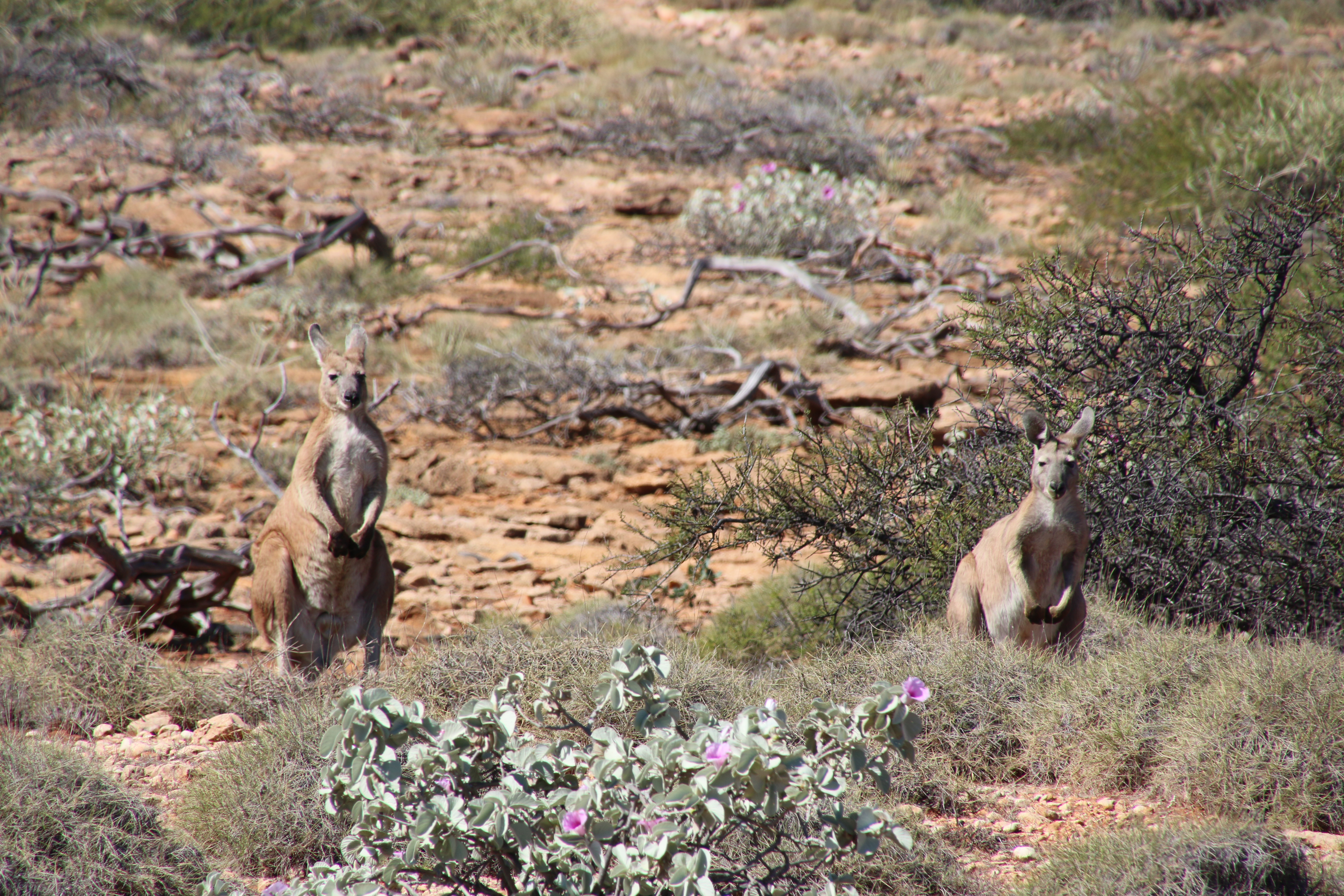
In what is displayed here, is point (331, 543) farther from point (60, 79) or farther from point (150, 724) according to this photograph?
point (60, 79)

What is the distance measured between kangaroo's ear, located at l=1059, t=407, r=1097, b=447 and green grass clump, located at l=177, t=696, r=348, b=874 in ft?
10.7

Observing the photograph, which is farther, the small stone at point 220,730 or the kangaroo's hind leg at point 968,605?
the kangaroo's hind leg at point 968,605

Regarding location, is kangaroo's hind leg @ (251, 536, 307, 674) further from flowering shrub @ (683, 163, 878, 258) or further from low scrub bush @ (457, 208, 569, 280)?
flowering shrub @ (683, 163, 878, 258)

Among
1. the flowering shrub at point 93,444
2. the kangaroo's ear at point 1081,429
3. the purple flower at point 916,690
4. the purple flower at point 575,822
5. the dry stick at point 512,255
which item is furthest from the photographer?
the dry stick at point 512,255

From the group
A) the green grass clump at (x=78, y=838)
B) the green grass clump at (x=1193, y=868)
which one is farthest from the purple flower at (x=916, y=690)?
the green grass clump at (x=78, y=838)

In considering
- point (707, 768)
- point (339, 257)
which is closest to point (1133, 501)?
point (707, 768)

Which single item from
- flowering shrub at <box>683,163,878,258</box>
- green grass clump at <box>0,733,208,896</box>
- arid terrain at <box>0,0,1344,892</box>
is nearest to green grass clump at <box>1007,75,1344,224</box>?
arid terrain at <box>0,0,1344,892</box>

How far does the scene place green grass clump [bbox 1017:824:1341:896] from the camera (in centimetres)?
314

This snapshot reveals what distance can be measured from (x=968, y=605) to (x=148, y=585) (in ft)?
15.9

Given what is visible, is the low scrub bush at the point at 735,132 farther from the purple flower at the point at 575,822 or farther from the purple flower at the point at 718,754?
the purple flower at the point at 575,822

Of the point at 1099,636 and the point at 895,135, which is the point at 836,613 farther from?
the point at 895,135

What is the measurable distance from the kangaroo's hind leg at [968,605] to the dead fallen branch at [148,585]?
159 inches

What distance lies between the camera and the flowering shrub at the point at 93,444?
8.23 metres

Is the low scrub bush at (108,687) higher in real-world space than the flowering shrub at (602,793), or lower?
lower
